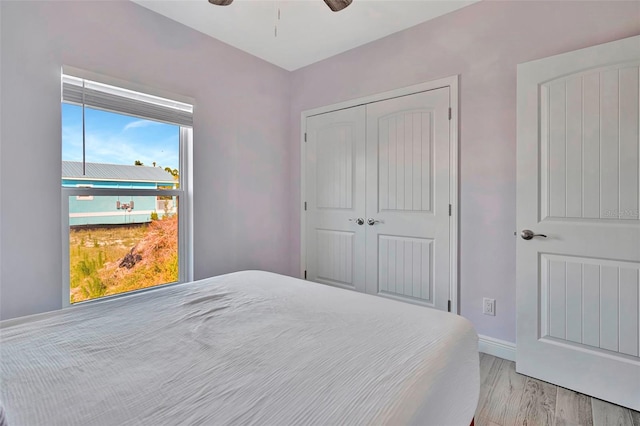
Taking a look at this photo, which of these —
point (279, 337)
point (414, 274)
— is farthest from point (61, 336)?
point (414, 274)

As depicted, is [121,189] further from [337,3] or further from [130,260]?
[337,3]

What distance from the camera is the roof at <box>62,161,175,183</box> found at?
78.5 inches

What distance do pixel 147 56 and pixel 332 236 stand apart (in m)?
2.17

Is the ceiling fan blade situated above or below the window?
above

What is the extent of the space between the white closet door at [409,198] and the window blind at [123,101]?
1.63 metres

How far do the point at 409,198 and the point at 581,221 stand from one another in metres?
1.13

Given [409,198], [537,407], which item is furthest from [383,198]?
[537,407]

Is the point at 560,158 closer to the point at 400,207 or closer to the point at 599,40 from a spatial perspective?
the point at 599,40

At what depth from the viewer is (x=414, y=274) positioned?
259 centimetres

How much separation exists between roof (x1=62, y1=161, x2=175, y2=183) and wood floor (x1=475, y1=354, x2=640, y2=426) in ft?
8.62

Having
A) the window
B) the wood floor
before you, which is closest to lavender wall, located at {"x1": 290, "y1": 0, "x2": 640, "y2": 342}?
the wood floor

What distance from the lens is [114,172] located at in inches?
85.9

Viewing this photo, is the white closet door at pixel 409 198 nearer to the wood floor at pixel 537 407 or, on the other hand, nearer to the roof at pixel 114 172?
the wood floor at pixel 537 407

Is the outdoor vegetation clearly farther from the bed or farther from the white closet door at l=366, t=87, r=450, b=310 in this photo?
the white closet door at l=366, t=87, r=450, b=310
